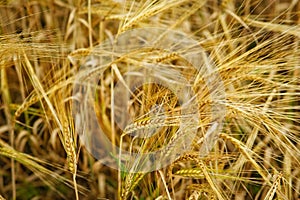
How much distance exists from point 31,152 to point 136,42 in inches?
20.2

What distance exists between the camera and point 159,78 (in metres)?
1.55

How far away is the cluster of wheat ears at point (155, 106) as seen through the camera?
126cm

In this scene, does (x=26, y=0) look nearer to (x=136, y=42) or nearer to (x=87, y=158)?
(x=136, y=42)

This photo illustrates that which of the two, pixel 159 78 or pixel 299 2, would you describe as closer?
pixel 159 78

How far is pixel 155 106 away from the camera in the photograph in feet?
4.22

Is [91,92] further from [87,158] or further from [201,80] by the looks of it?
[201,80]

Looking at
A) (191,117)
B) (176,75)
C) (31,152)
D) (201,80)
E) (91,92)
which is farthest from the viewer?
(31,152)

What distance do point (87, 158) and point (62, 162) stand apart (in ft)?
0.40

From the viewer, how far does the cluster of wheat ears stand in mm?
1259

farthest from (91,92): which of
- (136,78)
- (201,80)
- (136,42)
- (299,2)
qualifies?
(299,2)

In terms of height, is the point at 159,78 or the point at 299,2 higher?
the point at 299,2

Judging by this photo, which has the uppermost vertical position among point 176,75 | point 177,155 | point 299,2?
point 299,2

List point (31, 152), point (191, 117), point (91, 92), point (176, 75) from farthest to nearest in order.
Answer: point (31, 152) < point (91, 92) < point (176, 75) < point (191, 117)

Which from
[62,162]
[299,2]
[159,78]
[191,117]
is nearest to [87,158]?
[62,162]
